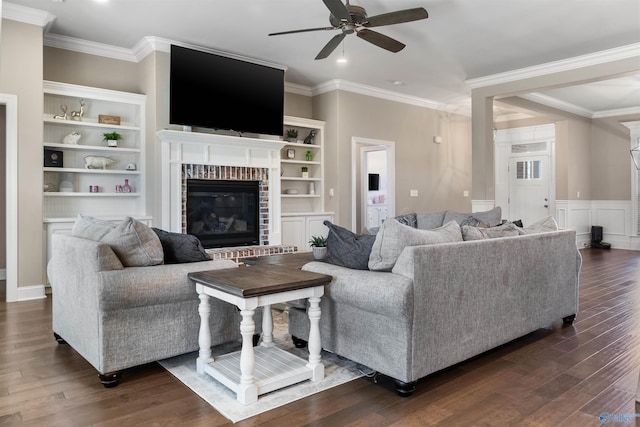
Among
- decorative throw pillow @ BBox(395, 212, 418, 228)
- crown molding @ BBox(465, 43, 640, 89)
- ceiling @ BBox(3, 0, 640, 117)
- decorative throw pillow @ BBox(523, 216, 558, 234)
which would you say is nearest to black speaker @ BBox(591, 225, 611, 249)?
ceiling @ BBox(3, 0, 640, 117)

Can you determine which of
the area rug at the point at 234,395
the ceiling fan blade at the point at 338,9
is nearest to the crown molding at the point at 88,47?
the ceiling fan blade at the point at 338,9

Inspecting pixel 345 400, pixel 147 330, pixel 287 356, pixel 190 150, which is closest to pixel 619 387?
pixel 345 400

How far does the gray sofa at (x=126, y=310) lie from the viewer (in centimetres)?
238

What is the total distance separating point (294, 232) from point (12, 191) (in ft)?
11.5

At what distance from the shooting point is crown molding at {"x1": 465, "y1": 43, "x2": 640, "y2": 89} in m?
5.43

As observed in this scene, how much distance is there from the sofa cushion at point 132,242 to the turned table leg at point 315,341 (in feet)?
3.23

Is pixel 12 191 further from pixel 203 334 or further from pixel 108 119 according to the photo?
pixel 203 334

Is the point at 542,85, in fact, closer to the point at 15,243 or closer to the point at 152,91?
the point at 152,91

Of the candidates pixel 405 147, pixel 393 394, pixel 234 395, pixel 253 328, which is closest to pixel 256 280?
pixel 253 328

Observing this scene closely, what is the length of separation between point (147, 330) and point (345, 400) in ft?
3.85

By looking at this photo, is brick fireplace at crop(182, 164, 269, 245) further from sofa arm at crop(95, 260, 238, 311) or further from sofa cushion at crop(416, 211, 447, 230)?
sofa arm at crop(95, 260, 238, 311)

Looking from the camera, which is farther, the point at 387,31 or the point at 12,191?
the point at 387,31

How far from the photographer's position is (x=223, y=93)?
5543mm

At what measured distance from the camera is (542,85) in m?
6.18
